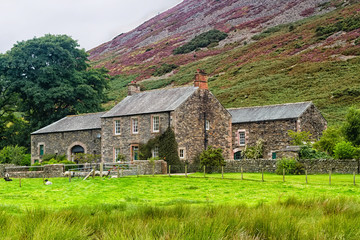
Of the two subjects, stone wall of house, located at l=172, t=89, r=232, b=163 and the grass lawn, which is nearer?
the grass lawn

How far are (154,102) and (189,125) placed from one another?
12.6 feet

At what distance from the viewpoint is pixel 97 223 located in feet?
29.4

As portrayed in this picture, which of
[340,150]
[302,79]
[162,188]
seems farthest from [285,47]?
[162,188]

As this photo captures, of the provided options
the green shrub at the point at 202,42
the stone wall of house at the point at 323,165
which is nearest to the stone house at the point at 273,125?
the stone wall of house at the point at 323,165

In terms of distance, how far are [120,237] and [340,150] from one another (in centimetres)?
2236

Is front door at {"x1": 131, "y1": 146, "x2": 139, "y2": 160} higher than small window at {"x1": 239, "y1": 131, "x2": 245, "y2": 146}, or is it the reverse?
small window at {"x1": 239, "y1": 131, "x2": 245, "y2": 146}

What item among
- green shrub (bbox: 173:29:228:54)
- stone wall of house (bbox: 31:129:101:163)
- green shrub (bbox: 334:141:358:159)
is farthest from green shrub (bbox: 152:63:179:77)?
green shrub (bbox: 334:141:358:159)

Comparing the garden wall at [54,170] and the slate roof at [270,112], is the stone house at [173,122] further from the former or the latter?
the garden wall at [54,170]

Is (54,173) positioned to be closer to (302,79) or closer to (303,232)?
(303,232)

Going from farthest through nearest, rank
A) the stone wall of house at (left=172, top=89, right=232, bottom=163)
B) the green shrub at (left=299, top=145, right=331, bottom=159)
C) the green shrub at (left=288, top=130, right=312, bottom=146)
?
the stone wall of house at (left=172, top=89, right=232, bottom=163)
the green shrub at (left=288, top=130, right=312, bottom=146)
the green shrub at (left=299, top=145, right=331, bottom=159)

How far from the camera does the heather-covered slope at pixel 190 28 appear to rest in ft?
328

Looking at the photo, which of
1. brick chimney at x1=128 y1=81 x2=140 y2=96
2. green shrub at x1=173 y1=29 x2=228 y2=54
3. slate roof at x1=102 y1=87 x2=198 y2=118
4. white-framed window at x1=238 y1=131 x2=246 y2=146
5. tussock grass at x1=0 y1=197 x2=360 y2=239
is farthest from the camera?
green shrub at x1=173 y1=29 x2=228 y2=54

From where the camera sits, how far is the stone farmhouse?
35.8 metres

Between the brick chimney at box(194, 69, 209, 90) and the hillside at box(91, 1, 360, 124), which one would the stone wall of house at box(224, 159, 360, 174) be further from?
the hillside at box(91, 1, 360, 124)
